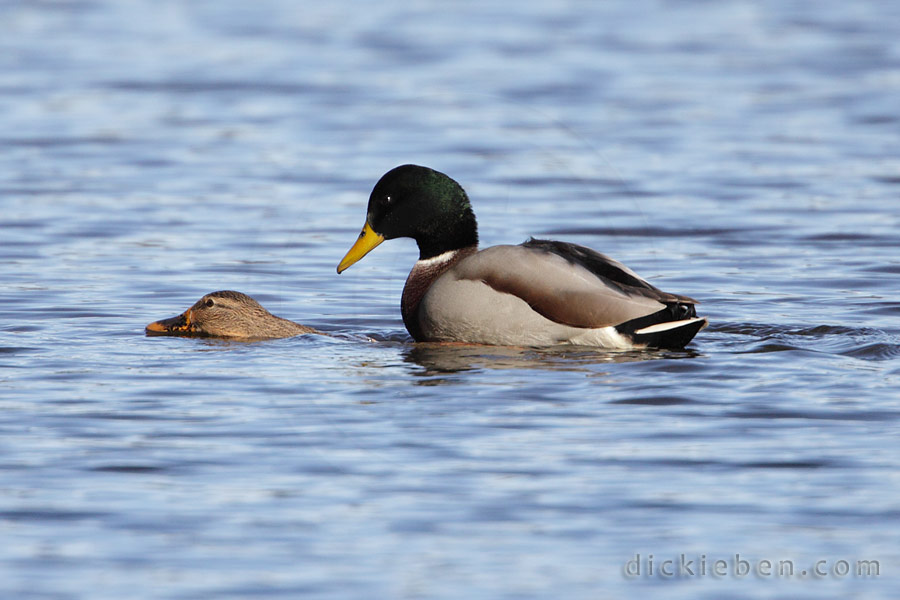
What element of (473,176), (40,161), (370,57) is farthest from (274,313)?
(370,57)

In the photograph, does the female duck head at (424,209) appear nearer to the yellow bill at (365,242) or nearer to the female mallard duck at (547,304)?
the yellow bill at (365,242)

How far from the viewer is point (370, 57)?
23.0 meters

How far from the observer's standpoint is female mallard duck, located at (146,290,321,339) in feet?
33.3

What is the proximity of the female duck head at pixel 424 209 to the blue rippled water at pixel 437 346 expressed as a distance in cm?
65

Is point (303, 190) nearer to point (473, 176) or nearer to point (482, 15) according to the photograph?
point (473, 176)

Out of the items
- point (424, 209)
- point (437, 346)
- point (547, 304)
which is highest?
point (424, 209)

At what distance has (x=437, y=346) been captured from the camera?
32.0 ft

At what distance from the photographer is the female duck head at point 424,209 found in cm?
1036

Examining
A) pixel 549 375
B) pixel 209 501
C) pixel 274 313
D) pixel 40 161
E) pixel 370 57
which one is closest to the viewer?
pixel 209 501

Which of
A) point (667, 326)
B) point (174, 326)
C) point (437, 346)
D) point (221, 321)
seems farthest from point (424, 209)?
point (667, 326)

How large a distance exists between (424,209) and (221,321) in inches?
57.0

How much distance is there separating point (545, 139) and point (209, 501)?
12.3m

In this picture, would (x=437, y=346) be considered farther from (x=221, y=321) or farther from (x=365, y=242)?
(x=221, y=321)

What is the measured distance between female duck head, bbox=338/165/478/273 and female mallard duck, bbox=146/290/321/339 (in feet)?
1.91
